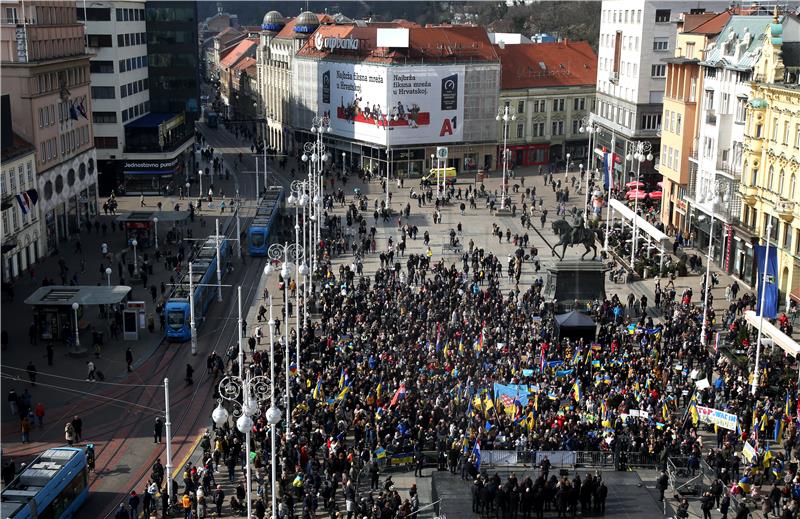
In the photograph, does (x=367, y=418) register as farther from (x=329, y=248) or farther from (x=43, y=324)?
(x=329, y=248)

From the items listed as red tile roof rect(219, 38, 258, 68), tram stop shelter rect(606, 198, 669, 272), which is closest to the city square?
tram stop shelter rect(606, 198, 669, 272)

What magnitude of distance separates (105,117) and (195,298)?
4487 cm

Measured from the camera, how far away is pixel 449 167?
100000 mm

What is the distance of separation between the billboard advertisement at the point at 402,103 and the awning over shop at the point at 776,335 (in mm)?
55284

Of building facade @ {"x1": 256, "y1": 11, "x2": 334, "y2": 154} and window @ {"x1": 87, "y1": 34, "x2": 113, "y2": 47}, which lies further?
building facade @ {"x1": 256, "y1": 11, "x2": 334, "y2": 154}

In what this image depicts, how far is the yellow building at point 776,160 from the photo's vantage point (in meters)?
53.7

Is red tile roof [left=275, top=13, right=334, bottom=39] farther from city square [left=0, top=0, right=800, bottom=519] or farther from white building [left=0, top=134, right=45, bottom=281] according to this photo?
white building [left=0, top=134, right=45, bottom=281]

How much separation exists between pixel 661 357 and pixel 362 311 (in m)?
14.7

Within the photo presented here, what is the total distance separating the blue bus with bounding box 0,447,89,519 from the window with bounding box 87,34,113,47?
64.0m

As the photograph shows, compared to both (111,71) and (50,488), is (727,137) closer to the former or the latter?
(50,488)

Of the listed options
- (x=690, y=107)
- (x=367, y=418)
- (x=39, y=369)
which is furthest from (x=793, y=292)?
(x=39, y=369)

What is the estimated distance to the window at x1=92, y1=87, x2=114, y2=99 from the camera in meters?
89.6

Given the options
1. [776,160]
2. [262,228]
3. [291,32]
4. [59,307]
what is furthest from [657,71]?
[59,307]

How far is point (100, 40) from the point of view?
89250mm
